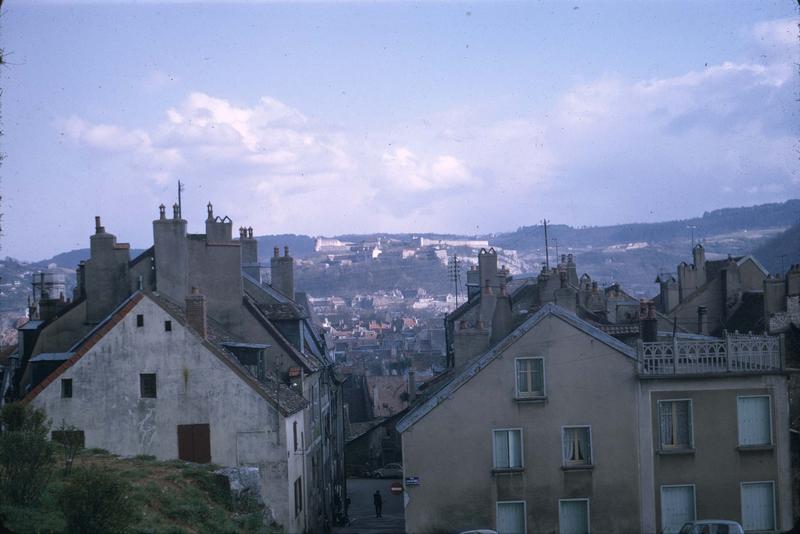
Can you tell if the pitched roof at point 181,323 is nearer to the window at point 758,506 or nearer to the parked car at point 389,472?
the window at point 758,506

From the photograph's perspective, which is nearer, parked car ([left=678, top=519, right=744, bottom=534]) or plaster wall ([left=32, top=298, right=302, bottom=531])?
parked car ([left=678, top=519, right=744, bottom=534])

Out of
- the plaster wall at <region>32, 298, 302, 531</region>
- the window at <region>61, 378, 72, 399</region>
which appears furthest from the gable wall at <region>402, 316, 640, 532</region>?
the window at <region>61, 378, 72, 399</region>

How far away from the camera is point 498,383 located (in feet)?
106

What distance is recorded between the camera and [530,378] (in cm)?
3241

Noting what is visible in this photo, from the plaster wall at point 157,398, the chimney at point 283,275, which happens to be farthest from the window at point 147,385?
the chimney at point 283,275

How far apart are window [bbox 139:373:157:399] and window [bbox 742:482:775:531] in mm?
18841

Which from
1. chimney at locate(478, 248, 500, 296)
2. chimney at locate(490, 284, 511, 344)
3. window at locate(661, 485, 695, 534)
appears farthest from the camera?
chimney at locate(478, 248, 500, 296)

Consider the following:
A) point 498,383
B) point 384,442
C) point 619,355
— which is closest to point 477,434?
point 498,383

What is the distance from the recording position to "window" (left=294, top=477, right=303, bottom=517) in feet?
117

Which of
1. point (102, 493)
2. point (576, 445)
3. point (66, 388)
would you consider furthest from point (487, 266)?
point (102, 493)

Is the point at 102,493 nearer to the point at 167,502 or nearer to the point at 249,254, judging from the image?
the point at 167,502

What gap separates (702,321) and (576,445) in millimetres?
23314

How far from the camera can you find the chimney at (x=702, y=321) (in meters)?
50.8

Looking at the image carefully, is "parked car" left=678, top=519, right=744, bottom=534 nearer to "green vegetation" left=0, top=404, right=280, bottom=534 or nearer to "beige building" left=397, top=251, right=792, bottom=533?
"beige building" left=397, top=251, right=792, bottom=533
